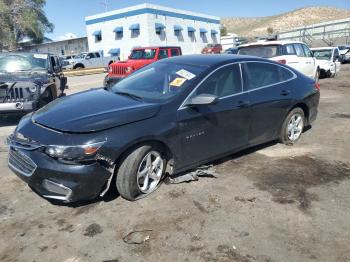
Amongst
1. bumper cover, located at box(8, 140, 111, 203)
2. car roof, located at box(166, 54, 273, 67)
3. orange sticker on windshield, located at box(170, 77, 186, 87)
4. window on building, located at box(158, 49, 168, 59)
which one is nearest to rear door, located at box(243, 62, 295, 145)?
car roof, located at box(166, 54, 273, 67)

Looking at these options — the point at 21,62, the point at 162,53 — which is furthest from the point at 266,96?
the point at 162,53

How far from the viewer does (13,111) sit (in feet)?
26.8

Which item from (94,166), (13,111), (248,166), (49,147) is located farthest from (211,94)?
(13,111)

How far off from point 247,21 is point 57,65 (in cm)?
15186

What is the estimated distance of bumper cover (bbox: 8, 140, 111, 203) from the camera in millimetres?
3760

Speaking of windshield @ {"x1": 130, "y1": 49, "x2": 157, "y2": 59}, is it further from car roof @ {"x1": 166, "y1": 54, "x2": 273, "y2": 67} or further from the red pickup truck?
car roof @ {"x1": 166, "y1": 54, "x2": 273, "y2": 67}

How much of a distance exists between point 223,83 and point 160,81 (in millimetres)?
860

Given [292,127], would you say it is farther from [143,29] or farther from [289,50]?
[143,29]

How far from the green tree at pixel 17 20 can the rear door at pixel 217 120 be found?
44294 millimetres

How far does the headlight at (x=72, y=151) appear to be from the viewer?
147 inches

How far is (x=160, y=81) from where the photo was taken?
4.99 metres

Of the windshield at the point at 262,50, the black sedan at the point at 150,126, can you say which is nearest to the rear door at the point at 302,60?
the windshield at the point at 262,50

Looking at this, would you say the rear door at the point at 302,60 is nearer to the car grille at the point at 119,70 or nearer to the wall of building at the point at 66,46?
the car grille at the point at 119,70

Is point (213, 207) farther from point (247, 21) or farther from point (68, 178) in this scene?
point (247, 21)
